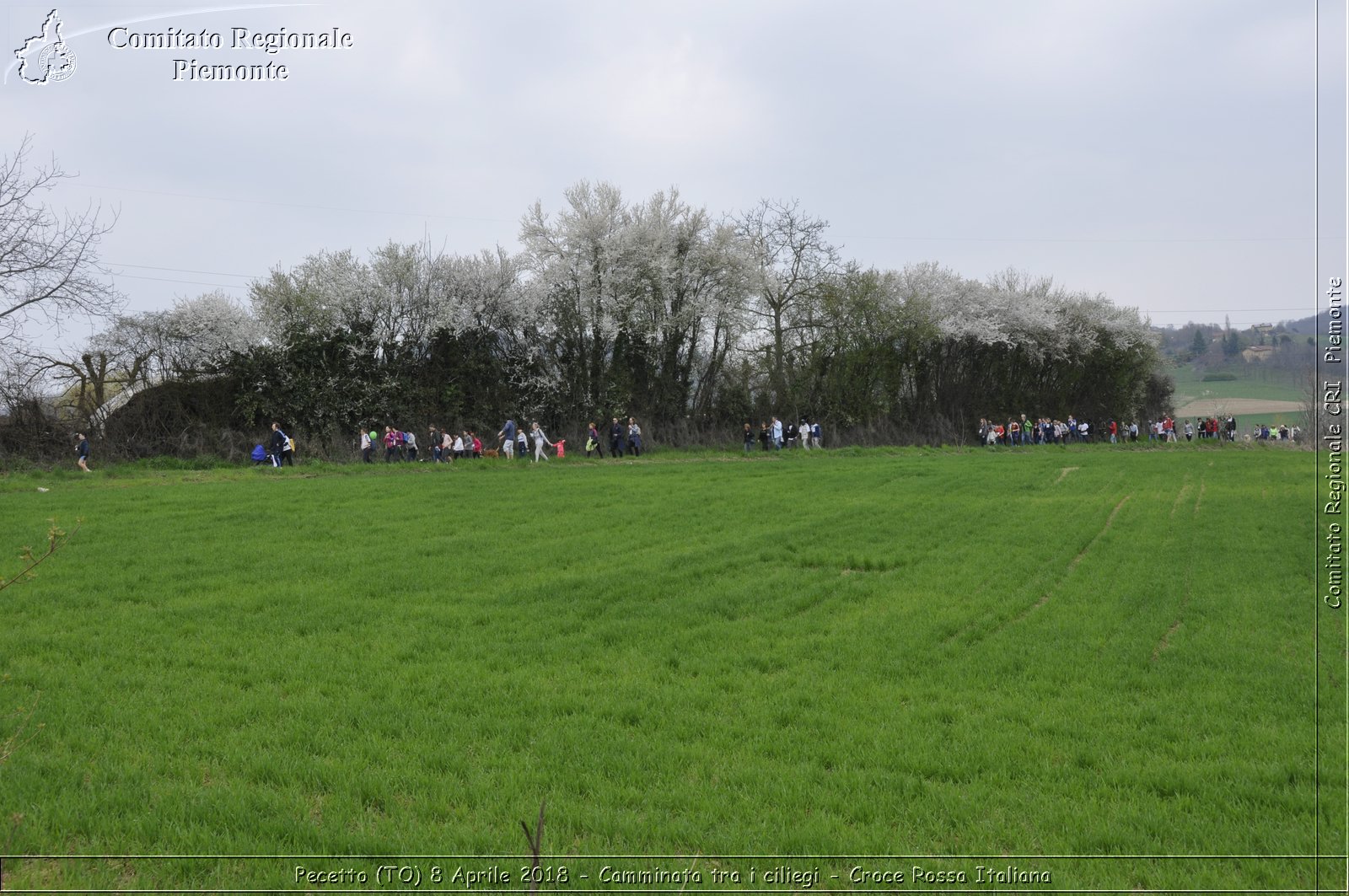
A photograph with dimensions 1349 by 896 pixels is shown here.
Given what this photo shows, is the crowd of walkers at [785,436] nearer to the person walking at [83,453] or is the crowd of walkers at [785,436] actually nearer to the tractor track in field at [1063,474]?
the tractor track in field at [1063,474]

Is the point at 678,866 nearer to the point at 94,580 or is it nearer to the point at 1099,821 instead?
the point at 1099,821

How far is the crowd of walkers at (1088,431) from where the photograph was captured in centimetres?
4544

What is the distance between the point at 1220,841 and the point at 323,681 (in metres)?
6.14

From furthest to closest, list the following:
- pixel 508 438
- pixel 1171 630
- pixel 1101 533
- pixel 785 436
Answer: pixel 785 436
pixel 508 438
pixel 1101 533
pixel 1171 630

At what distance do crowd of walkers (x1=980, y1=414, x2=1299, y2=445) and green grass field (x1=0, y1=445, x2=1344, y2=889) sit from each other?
32805 mm

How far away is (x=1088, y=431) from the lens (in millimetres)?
52656

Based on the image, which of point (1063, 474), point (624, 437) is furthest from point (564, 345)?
point (1063, 474)

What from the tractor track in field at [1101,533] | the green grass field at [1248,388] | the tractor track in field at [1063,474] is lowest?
the tractor track in field at [1101,533]

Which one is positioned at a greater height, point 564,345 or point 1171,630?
point 564,345

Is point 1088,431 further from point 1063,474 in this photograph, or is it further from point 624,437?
point 624,437

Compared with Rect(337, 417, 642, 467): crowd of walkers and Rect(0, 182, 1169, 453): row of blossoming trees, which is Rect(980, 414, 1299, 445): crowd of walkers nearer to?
Rect(0, 182, 1169, 453): row of blossoming trees

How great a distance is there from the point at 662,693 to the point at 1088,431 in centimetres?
5252

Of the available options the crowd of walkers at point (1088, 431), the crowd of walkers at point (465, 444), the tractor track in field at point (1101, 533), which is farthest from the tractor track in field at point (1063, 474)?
the crowd of walkers at point (1088, 431)

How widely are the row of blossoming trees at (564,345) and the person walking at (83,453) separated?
1767 millimetres
